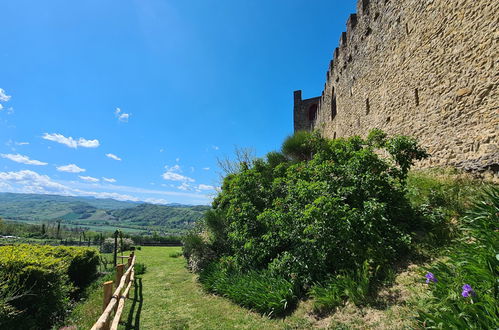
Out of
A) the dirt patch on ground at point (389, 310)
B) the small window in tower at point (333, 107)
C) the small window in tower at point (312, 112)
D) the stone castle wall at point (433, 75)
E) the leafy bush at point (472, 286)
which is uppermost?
the small window in tower at point (312, 112)

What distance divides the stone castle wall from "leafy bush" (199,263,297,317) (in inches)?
203

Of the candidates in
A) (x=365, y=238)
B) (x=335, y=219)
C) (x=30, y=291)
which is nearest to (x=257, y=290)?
(x=335, y=219)

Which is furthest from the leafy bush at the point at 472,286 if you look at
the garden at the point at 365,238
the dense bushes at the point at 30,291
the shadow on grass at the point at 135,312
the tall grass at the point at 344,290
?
the dense bushes at the point at 30,291

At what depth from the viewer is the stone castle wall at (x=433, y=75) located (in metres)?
5.42

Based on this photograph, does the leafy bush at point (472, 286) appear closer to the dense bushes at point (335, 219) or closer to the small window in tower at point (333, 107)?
the dense bushes at point (335, 219)

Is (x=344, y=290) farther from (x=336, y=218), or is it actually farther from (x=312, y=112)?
(x=312, y=112)

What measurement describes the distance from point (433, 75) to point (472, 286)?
6794 millimetres

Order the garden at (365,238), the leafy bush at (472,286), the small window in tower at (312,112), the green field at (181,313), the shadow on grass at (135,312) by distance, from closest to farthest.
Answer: the leafy bush at (472,286), the garden at (365,238), the green field at (181,313), the shadow on grass at (135,312), the small window in tower at (312,112)

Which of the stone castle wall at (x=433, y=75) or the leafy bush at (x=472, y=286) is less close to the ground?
the stone castle wall at (x=433, y=75)

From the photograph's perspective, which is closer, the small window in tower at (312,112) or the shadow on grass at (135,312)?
the shadow on grass at (135,312)

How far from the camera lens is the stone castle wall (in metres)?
5.42

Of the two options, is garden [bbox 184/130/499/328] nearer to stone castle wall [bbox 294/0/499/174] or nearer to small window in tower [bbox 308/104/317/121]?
stone castle wall [bbox 294/0/499/174]

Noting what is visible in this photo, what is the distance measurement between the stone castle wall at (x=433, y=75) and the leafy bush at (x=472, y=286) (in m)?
2.91

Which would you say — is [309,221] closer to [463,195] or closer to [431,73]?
[463,195]
